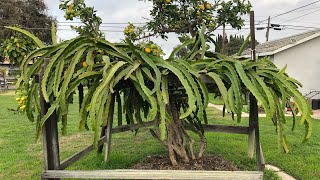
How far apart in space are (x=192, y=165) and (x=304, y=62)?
12534 mm

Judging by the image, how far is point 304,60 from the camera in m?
14.6

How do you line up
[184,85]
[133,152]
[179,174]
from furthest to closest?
[133,152] → [184,85] → [179,174]

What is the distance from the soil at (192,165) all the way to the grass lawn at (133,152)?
329 millimetres

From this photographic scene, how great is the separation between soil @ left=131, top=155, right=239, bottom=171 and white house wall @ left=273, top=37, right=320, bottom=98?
37.1 feet

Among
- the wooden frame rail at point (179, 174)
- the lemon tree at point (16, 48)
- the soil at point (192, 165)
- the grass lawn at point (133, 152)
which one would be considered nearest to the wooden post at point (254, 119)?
the soil at point (192, 165)

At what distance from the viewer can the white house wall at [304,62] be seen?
1441 cm

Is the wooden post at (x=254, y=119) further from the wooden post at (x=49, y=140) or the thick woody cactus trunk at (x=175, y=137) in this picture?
the wooden post at (x=49, y=140)

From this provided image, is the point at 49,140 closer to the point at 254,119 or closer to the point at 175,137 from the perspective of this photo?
the point at 175,137

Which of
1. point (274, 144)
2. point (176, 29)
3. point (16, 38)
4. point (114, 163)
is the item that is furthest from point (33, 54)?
point (274, 144)

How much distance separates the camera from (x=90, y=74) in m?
2.39

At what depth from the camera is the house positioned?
1439cm

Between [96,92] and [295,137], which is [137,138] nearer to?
[295,137]

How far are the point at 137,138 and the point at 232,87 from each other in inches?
166

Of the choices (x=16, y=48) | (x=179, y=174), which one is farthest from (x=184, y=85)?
(x=16, y=48)
